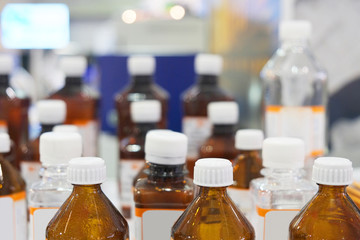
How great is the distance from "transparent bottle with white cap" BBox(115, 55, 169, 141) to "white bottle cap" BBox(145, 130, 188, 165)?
1.47ft

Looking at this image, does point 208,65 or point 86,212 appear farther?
point 208,65

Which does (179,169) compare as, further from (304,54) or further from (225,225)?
(304,54)

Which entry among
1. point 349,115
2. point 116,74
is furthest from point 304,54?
point 116,74

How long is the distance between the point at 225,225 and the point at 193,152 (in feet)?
1.83

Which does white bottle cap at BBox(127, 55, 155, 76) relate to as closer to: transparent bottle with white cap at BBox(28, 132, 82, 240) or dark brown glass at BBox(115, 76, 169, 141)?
dark brown glass at BBox(115, 76, 169, 141)

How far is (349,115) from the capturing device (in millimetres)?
1368

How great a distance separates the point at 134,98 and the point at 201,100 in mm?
151

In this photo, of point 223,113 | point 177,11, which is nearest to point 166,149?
point 223,113

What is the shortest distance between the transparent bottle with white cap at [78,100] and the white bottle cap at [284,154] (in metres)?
0.59

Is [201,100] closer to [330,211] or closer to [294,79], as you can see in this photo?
[294,79]

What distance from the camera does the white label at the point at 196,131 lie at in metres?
1.12

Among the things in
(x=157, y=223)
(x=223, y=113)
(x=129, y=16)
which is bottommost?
(x=157, y=223)

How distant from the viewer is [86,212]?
61cm

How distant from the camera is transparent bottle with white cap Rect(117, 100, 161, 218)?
3.16 ft
